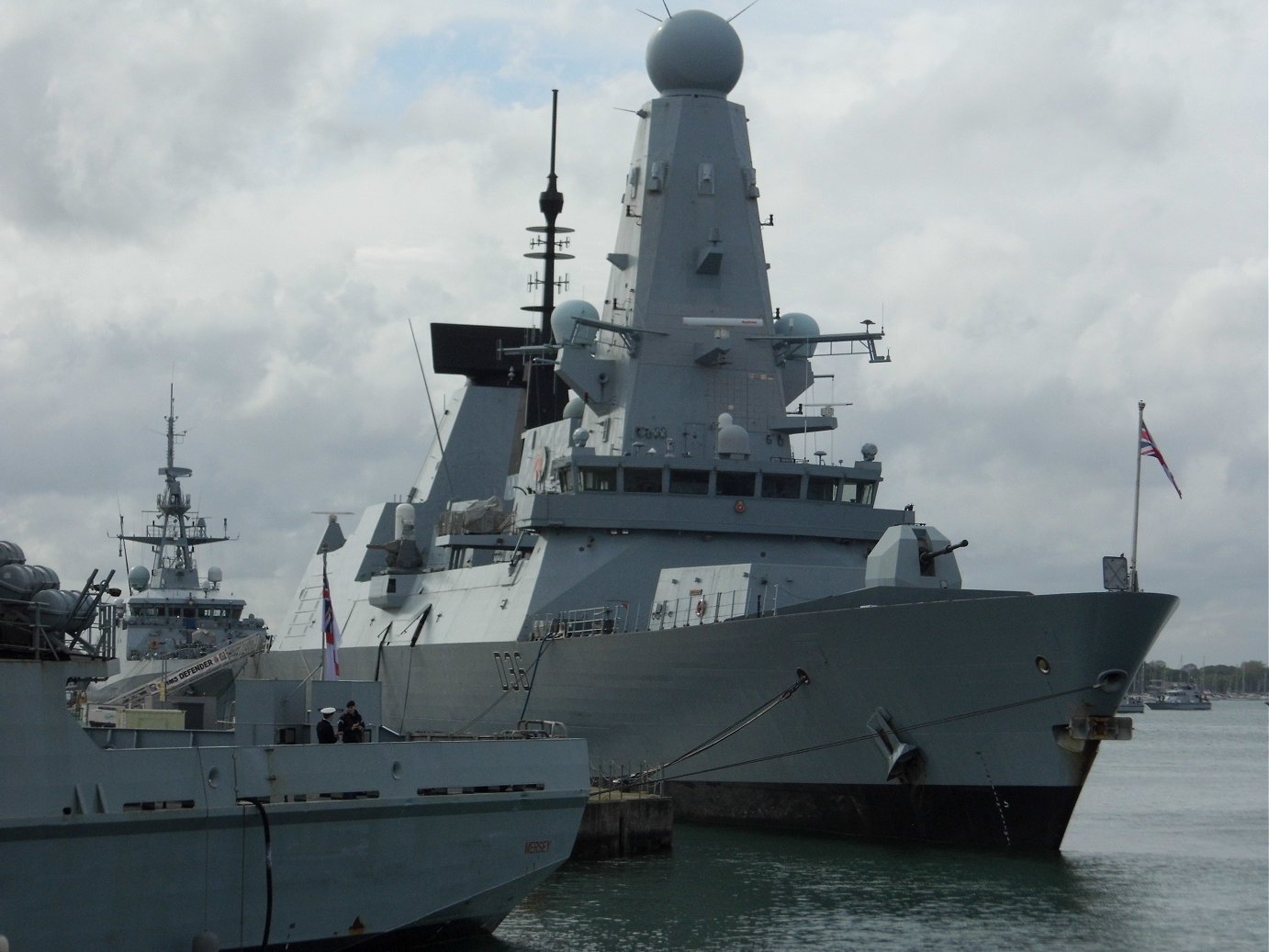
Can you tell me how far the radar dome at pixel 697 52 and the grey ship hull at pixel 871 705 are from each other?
9949 millimetres

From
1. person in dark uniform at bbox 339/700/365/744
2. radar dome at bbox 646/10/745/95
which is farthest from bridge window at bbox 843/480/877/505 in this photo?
person in dark uniform at bbox 339/700/365/744

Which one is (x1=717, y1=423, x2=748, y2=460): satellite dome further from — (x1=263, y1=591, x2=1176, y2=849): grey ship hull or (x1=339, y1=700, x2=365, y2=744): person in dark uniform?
(x1=339, y1=700, x2=365, y2=744): person in dark uniform

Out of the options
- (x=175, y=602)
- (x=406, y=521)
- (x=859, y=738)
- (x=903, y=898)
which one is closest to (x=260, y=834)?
(x=903, y=898)

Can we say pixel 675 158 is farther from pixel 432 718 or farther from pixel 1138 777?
pixel 1138 777

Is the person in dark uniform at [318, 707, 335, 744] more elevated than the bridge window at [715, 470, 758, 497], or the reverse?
the bridge window at [715, 470, 758, 497]

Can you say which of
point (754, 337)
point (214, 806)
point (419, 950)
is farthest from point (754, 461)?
point (214, 806)

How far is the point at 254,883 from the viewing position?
1330 cm

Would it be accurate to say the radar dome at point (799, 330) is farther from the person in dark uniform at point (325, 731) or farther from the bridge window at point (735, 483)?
the person in dark uniform at point (325, 731)

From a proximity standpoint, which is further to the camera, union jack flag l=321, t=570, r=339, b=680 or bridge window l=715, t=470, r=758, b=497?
bridge window l=715, t=470, r=758, b=497

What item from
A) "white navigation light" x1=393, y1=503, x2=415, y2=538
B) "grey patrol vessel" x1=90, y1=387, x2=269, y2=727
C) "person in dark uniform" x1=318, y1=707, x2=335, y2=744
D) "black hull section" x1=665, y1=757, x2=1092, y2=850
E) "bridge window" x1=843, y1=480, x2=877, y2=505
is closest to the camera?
"person in dark uniform" x1=318, y1=707, x2=335, y2=744

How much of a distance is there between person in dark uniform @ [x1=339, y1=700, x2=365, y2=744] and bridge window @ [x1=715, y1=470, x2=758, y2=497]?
39.7 ft

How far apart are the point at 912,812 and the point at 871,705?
1.39 meters

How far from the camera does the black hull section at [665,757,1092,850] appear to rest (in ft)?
66.2

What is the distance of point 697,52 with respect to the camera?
2816 centimetres
